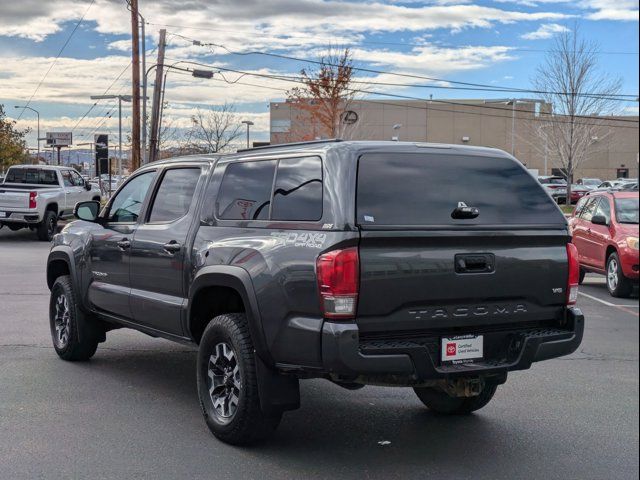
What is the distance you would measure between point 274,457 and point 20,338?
4.58m

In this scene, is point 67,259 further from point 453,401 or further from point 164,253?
point 453,401

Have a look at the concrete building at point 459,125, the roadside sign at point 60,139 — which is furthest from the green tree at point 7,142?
the concrete building at point 459,125

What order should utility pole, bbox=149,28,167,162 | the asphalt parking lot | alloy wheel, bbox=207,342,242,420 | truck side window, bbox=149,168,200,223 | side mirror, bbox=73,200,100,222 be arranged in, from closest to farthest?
the asphalt parking lot → alloy wheel, bbox=207,342,242,420 → truck side window, bbox=149,168,200,223 → side mirror, bbox=73,200,100,222 → utility pole, bbox=149,28,167,162

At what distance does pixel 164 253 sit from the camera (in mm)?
5664

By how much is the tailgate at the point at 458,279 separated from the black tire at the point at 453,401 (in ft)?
3.57

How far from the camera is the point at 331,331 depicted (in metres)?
4.08

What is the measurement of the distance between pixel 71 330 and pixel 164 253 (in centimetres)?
192

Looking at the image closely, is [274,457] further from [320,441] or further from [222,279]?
[222,279]

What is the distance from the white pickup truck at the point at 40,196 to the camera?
2002 centimetres

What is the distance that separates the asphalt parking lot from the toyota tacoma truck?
33 centimetres

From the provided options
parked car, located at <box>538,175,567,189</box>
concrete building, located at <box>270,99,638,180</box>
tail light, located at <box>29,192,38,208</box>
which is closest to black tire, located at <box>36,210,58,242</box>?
tail light, located at <box>29,192,38,208</box>

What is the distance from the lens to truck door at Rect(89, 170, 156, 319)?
622cm

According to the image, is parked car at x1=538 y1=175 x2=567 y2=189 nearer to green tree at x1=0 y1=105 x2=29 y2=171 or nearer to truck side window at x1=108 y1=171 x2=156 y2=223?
green tree at x1=0 y1=105 x2=29 y2=171

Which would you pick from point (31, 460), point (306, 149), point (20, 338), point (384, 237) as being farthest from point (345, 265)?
point (20, 338)
